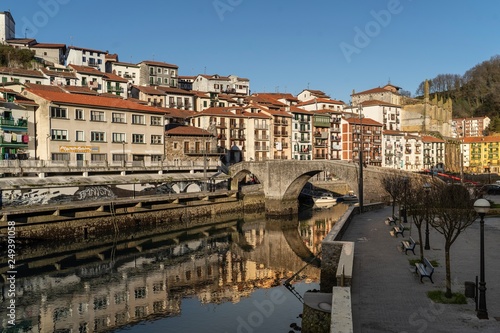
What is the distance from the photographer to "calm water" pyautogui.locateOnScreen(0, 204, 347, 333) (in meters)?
22.9

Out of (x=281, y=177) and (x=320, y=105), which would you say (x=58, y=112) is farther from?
(x=320, y=105)

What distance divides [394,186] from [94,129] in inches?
1692

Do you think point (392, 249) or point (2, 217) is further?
point (2, 217)

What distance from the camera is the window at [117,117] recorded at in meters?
65.2

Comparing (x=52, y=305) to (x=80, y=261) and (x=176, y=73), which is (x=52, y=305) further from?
(x=176, y=73)

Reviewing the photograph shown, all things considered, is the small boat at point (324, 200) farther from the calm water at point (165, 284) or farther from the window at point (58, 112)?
the window at point (58, 112)

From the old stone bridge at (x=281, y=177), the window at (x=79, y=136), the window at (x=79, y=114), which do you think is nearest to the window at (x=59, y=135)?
the window at (x=79, y=136)

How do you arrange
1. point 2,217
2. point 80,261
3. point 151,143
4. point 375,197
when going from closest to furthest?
point 80,261
point 2,217
point 375,197
point 151,143

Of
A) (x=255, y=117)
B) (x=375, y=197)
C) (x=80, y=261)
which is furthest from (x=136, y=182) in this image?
(x=255, y=117)

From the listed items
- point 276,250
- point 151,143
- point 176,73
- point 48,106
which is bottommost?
point 276,250

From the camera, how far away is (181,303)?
26.1 meters

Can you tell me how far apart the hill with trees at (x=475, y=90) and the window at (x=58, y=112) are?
13641cm

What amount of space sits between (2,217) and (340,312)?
37.2 meters

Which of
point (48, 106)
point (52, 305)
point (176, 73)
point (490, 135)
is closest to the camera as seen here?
point (52, 305)
